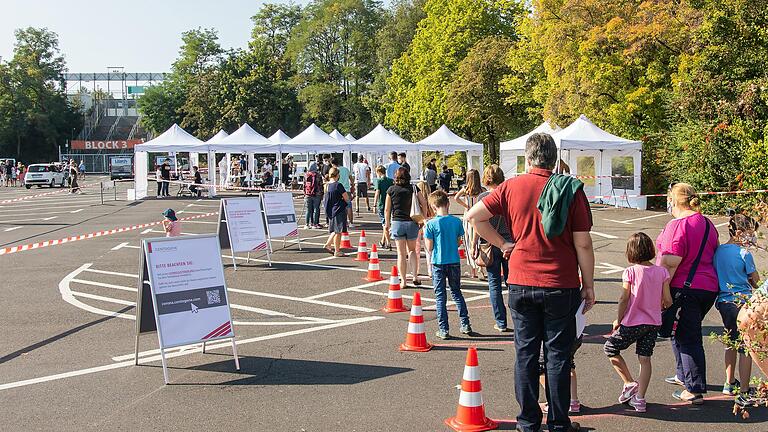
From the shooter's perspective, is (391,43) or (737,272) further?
(391,43)

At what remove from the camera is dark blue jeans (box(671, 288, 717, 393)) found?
19.7 ft

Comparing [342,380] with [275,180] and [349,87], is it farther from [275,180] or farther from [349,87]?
[349,87]

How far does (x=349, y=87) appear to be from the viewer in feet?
238

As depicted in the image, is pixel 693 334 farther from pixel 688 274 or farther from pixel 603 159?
pixel 603 159

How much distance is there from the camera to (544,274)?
4.83 metres

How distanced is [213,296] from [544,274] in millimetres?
3721

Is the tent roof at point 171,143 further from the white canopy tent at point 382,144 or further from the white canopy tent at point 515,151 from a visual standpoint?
the white canopy tent at point 515,151

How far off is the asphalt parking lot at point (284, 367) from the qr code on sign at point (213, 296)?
0.65 m

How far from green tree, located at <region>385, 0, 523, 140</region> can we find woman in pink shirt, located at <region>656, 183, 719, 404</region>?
40.7 metres

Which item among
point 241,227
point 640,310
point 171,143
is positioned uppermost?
point 171,143

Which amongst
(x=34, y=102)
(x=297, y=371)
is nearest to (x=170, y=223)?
(x=297, y=371)

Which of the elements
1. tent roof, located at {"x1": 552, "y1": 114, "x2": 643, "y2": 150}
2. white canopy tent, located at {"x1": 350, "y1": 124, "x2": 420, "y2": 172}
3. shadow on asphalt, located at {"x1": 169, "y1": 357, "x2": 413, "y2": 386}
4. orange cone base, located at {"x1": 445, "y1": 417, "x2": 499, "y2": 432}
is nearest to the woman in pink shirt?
orange cone base, located at {"x1": 445, "y1": 417, "x2": 499, "y2": 432}

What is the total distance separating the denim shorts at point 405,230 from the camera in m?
11.2

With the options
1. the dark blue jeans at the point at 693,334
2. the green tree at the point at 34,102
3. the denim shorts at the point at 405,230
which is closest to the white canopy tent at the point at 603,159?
the denim shorts at the point at 405,230
